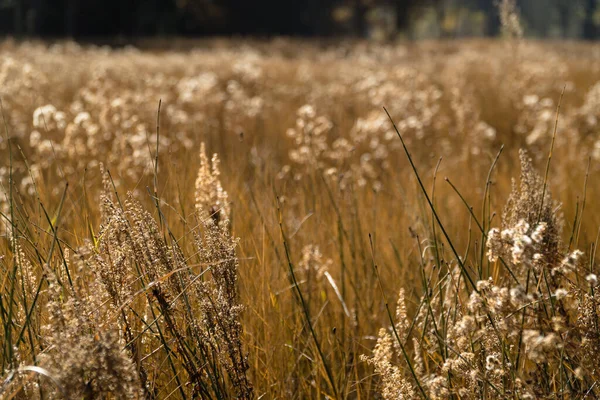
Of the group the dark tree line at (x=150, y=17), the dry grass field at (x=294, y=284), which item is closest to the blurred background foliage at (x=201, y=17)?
the dark tree line at (x=150, y=17)

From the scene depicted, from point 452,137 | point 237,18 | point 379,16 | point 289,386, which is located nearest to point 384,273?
point 289,386

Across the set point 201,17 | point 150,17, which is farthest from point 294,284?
point 201,17

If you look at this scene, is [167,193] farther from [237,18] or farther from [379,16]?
[379,16]

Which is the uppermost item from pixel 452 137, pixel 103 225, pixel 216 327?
pixel 103 225

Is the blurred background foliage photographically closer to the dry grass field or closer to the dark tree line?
the dark tree line

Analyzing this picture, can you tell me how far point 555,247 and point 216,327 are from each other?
0.73m

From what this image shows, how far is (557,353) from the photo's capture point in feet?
4.40

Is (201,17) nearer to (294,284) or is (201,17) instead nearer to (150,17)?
(150,17)

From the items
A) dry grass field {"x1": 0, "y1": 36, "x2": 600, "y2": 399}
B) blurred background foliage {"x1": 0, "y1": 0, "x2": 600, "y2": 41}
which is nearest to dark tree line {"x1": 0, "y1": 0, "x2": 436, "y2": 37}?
blurred background foliage {"x1": 0, "y1": 0, "x2": 600, "y2": 41}

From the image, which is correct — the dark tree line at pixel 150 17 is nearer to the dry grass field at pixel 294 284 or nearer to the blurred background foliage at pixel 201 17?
the blurred background foliage at pixel 201 17

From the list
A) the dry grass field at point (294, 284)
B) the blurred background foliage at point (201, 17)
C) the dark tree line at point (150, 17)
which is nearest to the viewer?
the dry grass field at point (294, 284)

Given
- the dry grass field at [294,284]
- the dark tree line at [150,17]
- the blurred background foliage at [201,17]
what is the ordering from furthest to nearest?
1. the blurred background foliage at [201,17]
2. the dark tree line at [150,17]
3. the dry grass field at [294,284]

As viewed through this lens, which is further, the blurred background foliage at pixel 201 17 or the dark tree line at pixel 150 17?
the blurred background foliage at pixel 201 17

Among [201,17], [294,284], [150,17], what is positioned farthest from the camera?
[201,17]
